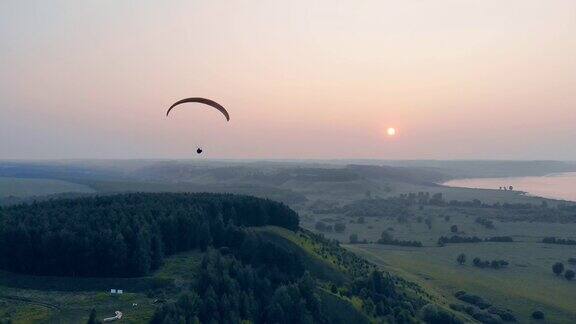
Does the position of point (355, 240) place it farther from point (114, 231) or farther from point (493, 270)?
point (114, 231)

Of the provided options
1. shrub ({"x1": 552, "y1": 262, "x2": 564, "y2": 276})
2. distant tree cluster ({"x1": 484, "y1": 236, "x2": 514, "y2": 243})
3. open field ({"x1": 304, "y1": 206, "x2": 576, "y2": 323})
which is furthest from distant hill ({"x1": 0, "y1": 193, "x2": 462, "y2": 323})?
distant tree cluster ({"x1": 484, "y1": 236, "x2": 514, "y2": 243})

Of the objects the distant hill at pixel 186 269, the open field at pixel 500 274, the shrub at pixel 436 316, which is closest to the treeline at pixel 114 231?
the distant hill at pixel 186 269

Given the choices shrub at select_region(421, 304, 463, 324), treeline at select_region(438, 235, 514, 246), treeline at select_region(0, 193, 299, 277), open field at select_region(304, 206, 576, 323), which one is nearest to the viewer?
treeline at select_region(0, 193, 299, 277)

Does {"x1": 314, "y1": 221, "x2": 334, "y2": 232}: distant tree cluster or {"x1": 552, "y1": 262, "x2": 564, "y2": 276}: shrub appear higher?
{"x1": 552, "y1": 262, "x2": 564, "y2": 276}: shrub

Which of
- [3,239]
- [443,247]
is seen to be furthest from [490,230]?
[3,239]

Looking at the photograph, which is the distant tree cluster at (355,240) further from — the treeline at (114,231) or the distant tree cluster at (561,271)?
the treeline at (114,231)

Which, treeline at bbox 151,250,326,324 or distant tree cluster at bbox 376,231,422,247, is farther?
distant tree cluster at bbox 376,231,422,247

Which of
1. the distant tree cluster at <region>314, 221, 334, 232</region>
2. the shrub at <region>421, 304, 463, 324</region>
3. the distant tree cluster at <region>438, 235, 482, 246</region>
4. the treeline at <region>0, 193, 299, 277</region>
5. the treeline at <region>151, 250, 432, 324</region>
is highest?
the treeline at <region>0, 193, 299, 277</region>

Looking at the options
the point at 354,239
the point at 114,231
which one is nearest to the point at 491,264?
the point at 354,239

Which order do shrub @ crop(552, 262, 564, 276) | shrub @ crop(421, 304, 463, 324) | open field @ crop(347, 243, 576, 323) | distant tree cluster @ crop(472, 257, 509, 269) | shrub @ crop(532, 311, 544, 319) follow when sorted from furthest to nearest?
distant tree cluster @ crop(472, 257, 509, 269) < shrub @ crop(552, 262, 564, 276) < open field @ crop(347, 243, 576, 323) < shrub @ crop(532, 311, 544, 319) < shrub @ crop(421, 304, 463, 324)

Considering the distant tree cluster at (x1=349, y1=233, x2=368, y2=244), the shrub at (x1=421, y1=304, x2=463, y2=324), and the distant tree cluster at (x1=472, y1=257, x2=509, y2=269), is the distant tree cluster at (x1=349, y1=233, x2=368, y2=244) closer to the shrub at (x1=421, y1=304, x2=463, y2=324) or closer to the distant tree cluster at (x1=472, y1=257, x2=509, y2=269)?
the distant tree cluster at (x1=472, y1=257, x2=509, y2=269)
